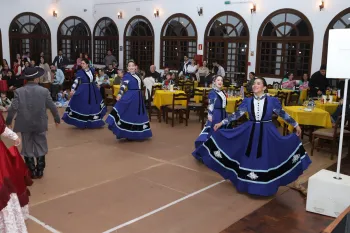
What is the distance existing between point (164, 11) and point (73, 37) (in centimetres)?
470

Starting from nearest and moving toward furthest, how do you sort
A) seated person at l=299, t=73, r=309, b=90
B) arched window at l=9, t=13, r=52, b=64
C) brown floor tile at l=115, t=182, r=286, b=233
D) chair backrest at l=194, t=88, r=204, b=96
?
brown floor tile at l=115, t=182, r=286, b=233 → chair backrest at l=194, t=88, r=204, b=96 → seated person at l=299, t=73, r=309, b=90 → arched window at l=9, t=13, r=52, b=64

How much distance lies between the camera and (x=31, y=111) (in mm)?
4828

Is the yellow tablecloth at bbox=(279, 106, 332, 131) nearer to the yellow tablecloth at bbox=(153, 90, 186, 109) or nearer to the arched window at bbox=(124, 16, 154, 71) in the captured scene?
the yellow tablecloth at bbox=(153, 90, 186, 109)

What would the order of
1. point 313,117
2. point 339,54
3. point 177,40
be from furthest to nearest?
1. point 177,40
2. point 313,117
3. point 339,54

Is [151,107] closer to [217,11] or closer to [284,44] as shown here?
[284,44]

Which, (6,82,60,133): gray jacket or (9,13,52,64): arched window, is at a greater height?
(9,13,52,64): arched window

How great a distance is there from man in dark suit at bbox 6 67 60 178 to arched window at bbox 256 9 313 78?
30.6 ft

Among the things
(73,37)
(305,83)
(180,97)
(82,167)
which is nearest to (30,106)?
(82,167)

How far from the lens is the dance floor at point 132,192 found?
4074 millimetres

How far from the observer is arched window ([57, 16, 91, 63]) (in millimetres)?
17203

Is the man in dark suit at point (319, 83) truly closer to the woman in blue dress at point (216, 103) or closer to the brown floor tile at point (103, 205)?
the woman in blue dress at point (216, 103)

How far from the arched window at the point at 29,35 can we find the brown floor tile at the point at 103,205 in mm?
12721

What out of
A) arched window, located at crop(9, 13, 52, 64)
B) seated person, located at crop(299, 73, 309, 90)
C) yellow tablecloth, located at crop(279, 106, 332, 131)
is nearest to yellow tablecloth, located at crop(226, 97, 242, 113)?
yellow tablecloth, located at crop(279, 106, 332, 131)

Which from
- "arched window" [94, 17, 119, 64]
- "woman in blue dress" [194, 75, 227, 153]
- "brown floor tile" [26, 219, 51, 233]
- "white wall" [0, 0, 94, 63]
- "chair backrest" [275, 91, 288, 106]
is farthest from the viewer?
"arched window" [94, 17, 119, 64]
